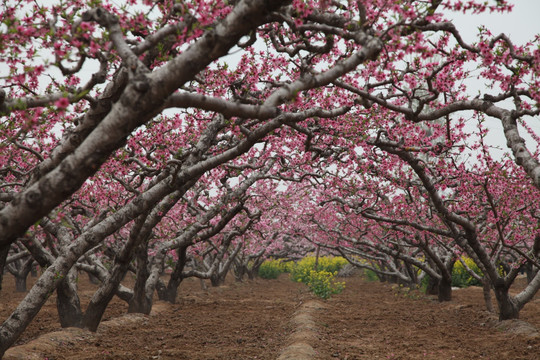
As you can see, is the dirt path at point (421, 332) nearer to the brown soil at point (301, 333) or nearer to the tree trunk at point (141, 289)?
the brown soil at point (301, 333)

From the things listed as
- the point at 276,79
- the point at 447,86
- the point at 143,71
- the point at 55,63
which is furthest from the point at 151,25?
the point at 447,86

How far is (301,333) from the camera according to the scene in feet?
31.0

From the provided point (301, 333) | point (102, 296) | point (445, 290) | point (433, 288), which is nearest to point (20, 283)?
point (102, 296)

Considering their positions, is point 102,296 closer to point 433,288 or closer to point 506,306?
point 506,306

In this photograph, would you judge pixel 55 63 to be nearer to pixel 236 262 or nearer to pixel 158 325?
pixel 158 325

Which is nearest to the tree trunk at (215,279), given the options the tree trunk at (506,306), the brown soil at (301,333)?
the brown soil at (301,333)

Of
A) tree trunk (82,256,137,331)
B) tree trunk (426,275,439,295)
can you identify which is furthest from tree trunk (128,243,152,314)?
tree trunk (426,275,439,295)

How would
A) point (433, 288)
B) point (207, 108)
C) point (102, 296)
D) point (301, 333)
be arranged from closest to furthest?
1. point (207, 108)
2. point (102, 296)
3. point (301, 333)
4. point (433, 288)

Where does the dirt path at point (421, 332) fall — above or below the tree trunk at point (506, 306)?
below

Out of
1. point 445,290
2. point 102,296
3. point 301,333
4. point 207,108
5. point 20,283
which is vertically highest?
point 207,108

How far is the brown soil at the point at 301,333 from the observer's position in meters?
7.71

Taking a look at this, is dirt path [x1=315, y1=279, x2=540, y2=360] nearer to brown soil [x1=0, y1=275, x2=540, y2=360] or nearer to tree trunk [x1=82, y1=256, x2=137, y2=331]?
brown soil [x1=0, y1=275, x2=540, y2=360]

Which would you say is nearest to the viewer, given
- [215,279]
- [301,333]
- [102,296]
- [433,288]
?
[102,296]

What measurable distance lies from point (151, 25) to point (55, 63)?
2122mm
